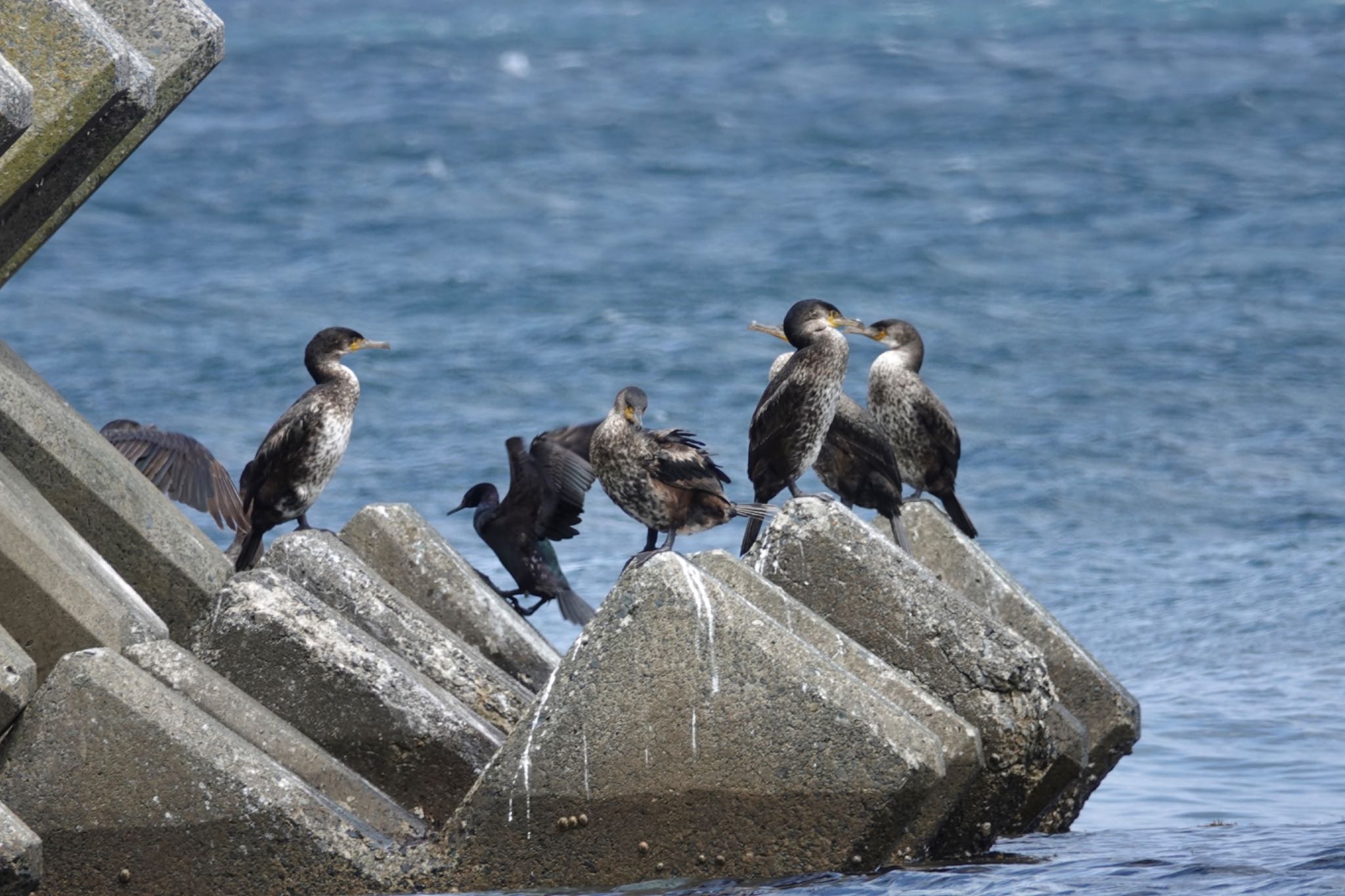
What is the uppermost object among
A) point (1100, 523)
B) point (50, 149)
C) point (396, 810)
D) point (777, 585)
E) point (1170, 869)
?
point (50, 149)

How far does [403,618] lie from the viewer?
296 inches

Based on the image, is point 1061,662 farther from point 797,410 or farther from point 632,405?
point 632,405

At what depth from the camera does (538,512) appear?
9789mm

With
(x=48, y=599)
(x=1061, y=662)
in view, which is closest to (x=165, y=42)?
(x=48, y=599)

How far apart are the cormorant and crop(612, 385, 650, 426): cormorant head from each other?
2.39 ft

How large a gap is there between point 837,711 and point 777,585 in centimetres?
115

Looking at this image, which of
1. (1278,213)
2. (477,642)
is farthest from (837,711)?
(1278,213)

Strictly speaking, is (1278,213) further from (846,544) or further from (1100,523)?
(846,544)

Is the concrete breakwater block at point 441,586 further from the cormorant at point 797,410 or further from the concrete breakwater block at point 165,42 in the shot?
the concrete breakwater block at point 165,42

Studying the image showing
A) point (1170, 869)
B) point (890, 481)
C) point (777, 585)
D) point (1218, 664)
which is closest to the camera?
point (777, 585)

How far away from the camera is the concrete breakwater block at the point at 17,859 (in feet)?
16.2

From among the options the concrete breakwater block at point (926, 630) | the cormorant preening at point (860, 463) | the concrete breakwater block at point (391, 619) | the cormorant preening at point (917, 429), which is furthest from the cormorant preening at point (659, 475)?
the cormorant preening at point (917, 429)

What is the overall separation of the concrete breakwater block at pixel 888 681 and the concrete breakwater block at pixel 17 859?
2.15 meters

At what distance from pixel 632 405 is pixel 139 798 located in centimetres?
248
